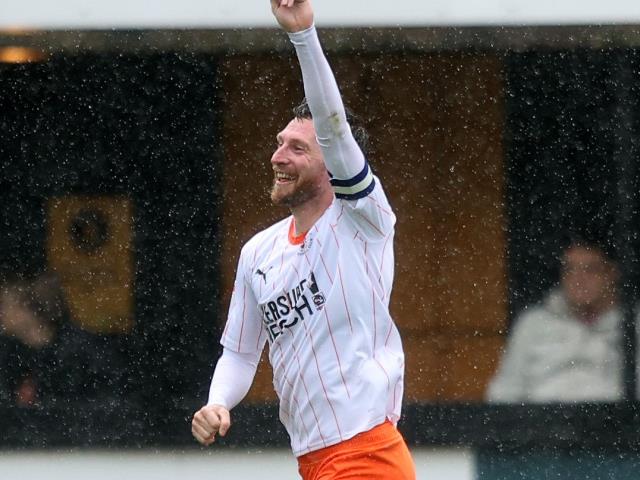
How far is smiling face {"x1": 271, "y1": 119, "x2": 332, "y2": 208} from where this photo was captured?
13.3ft

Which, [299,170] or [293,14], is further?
[299,170]

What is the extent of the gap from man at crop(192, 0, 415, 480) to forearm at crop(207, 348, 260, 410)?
2.2 inches

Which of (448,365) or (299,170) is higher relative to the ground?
(299,170)

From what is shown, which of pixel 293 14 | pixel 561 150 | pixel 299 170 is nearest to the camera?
pixel 293 14

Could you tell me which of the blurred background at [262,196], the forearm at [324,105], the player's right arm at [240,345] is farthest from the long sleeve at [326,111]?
the blurred background at [262,196]

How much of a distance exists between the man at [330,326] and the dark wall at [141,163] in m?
2.18

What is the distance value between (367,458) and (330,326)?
339 mm

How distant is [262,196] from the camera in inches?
247

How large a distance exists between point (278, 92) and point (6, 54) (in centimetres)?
108

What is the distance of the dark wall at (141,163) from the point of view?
6.25m

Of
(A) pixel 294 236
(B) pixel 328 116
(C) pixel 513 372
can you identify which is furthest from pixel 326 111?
(C) pixel 513 372

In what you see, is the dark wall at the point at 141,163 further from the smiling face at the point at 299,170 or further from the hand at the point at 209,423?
the hand at the point at 209,423

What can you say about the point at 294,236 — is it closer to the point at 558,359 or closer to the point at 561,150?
the point at 561,150

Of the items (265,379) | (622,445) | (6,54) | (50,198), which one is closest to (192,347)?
(265,379)
